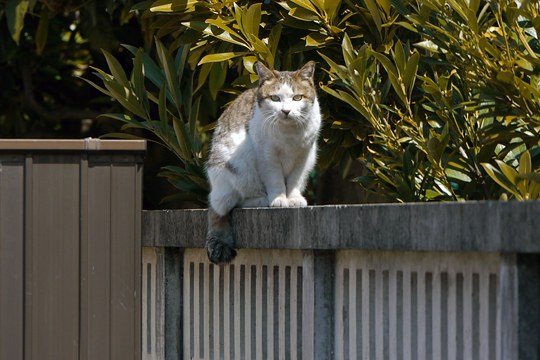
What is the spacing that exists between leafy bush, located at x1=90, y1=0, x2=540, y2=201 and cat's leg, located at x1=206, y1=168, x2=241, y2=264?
65cm

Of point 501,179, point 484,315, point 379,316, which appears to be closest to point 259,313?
point 379,316

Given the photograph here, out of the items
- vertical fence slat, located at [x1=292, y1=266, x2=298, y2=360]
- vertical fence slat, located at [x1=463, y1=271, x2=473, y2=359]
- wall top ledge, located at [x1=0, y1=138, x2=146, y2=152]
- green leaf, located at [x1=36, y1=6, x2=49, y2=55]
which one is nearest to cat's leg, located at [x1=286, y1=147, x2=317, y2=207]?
wall top ledge, located at [x1=0, y1=138, x2=146, y2=152]

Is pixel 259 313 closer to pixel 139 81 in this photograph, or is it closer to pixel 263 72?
pixel 263 72

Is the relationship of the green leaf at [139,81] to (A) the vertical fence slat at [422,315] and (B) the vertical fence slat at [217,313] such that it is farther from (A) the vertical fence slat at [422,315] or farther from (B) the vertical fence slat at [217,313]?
(A) the vertical fence slat at [422,315]

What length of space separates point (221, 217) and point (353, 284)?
1.05 meters

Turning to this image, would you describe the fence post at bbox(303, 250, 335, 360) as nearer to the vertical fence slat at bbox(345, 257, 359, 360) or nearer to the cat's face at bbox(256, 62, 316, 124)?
the vertical fence slat at bbox(345, 257, 359, 360)

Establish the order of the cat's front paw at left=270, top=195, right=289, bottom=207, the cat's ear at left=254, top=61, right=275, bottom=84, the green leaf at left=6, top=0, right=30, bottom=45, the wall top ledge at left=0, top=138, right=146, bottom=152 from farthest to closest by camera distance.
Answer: the green leaf at left=6, top=0, right=30, bottom=45 < the cat's ear at left=254, top=61, right=275, bottom=84 < the cat's front paw at left=270, top=195, right=289, bottom=207 < the wall top ledge at left=0, top=138, right=146, bottom=152

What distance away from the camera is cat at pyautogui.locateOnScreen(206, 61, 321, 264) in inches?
194

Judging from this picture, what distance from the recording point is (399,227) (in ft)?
11.0

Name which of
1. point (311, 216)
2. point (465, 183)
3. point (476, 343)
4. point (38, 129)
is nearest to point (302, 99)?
point (465, 183)

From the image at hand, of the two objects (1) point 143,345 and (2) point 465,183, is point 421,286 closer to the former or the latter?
(2) point 465,183

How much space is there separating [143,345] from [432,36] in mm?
2095

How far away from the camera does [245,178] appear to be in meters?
4.96

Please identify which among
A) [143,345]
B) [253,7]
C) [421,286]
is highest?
[253,7]
